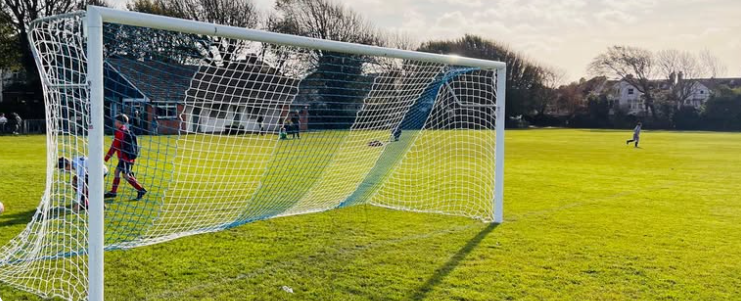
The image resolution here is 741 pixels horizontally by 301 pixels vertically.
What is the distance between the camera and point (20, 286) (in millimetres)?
4637

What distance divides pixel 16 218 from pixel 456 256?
588 cm

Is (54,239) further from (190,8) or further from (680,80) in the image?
(680,80)

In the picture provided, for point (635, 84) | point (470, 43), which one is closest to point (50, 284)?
point (470, 43)

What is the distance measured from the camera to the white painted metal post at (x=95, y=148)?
3.72m

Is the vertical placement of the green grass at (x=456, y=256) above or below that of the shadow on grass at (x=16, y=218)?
below

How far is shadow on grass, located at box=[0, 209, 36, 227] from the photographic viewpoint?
713 cm

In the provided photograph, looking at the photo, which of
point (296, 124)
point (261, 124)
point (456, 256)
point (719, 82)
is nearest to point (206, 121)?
point (261, 124)

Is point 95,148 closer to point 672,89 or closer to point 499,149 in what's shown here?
point 499,149

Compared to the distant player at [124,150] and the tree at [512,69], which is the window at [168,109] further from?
the tree at [512,69]

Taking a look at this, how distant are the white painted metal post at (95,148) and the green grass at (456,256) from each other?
75 centimetres

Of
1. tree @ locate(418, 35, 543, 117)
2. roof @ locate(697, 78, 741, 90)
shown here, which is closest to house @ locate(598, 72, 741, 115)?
roof @ locate(697, 78, 741, 90)

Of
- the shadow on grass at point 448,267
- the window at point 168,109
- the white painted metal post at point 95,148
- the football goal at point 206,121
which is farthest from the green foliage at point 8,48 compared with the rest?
the white painted metal post at point 95,148

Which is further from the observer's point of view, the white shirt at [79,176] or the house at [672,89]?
the house at [672,89]

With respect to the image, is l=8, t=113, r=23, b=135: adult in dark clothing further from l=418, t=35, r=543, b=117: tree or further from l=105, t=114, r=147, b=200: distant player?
l=418, t=35, r=543, b=117: tree
